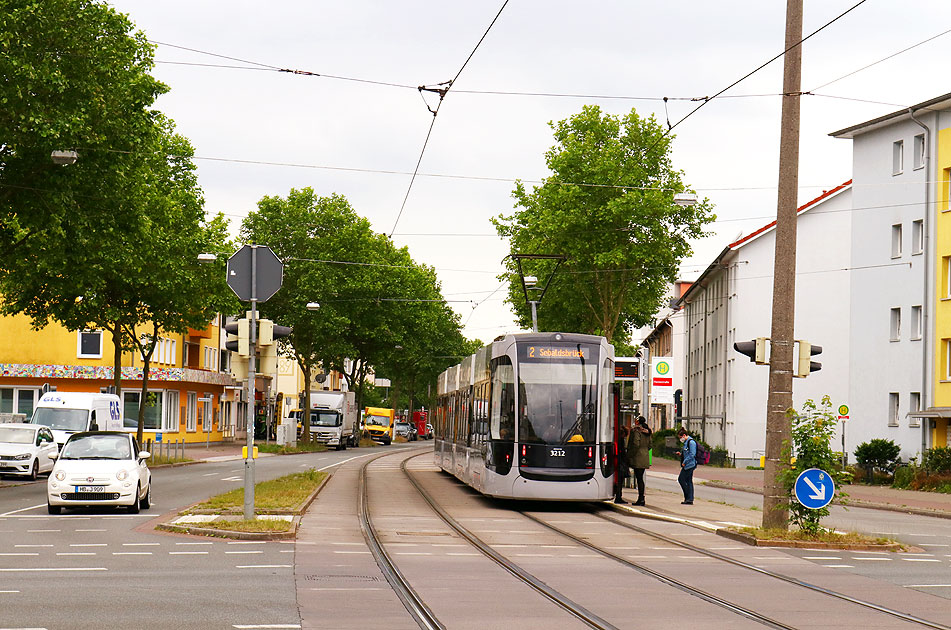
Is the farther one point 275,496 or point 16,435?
point 16,435

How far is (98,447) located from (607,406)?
9577 mm

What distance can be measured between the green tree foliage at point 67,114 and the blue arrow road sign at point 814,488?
17.3 metres

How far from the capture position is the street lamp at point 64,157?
1051 inches

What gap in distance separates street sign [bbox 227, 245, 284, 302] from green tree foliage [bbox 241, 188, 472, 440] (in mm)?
51106

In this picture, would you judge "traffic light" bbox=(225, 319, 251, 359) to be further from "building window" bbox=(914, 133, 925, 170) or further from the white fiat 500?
"building window" bbox=(914, 133, 925, 170)

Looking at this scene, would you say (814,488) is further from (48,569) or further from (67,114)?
(67,114)

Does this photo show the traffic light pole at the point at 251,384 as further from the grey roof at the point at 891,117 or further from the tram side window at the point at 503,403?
the grey roof at the point at 891,117

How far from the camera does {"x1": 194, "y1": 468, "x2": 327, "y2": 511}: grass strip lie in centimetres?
2180

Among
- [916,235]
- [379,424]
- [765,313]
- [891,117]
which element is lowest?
[379,424]

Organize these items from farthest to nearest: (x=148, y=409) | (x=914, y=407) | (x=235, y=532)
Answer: (x=148, y=409) < (x=914, y=407) < (x=235, y=532)

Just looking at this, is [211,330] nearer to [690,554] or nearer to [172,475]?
[172,475]

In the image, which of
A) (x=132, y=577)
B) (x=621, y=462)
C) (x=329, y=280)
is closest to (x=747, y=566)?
(x=132, y=577)

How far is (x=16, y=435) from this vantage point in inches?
1359

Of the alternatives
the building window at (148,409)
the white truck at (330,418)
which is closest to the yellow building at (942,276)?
the white truck at (330,418)
